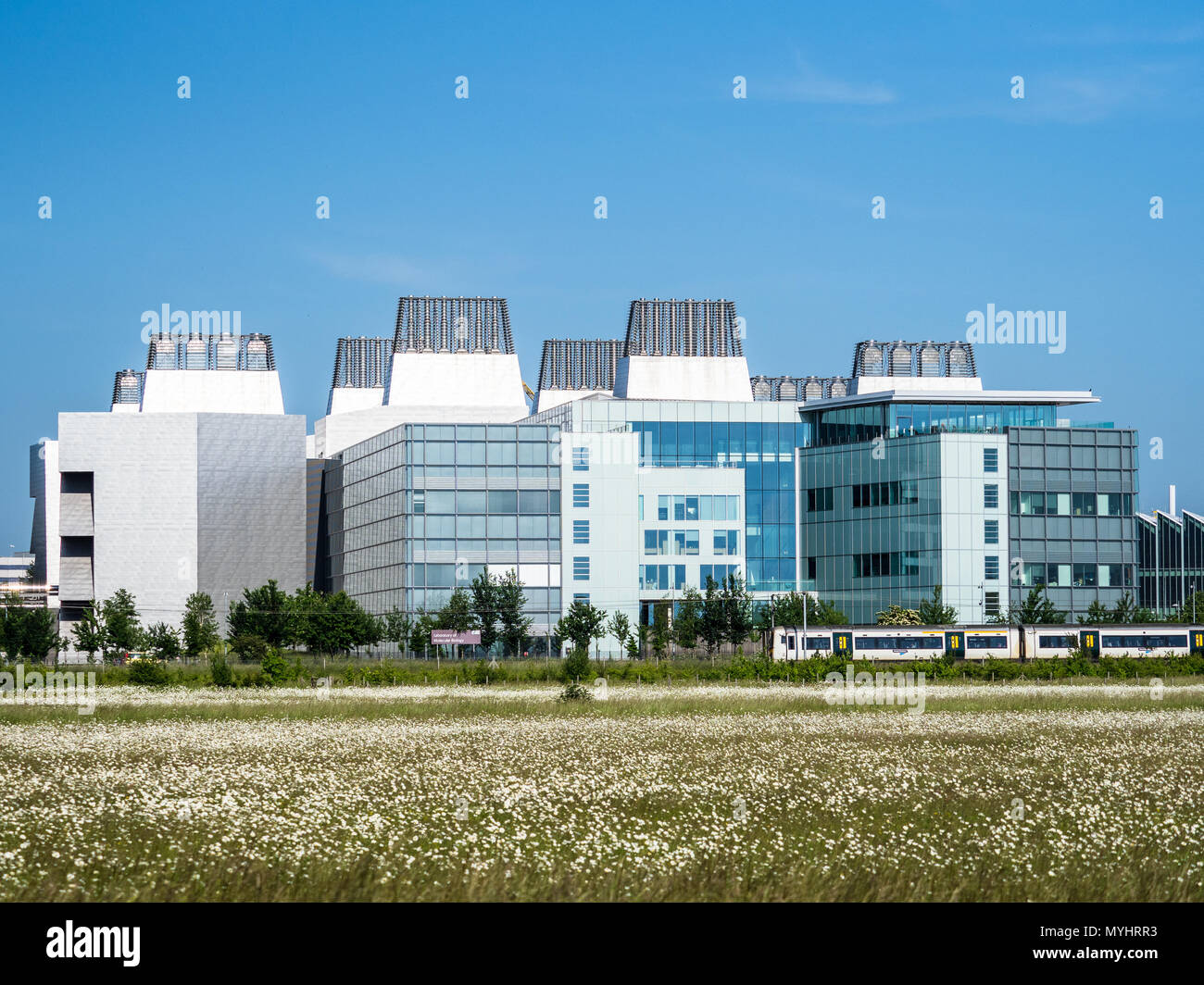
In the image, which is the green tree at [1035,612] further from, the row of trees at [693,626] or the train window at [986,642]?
the row of trees at [693,626]

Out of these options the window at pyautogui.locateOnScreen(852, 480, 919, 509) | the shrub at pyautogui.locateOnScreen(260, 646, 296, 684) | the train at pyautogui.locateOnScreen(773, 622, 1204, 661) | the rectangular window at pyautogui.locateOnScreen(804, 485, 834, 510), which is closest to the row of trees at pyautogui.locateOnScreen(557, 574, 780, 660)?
the train at pyautogui.locateOnScreen(773, 622, 1204, 661)

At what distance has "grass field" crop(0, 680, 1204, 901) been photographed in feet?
62.2

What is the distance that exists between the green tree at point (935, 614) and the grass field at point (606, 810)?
67843 millimetres

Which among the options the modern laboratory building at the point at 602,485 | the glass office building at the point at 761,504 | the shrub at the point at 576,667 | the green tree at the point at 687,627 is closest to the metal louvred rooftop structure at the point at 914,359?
the modern laboratory building at the point at 602,485

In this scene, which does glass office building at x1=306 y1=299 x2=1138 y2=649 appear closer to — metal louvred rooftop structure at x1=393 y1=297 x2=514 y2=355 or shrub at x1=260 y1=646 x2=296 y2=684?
metal louvred rooftop structure at x1=393 y1=297 x2=514 y2=355

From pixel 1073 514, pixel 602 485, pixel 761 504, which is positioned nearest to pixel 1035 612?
pixel 1073 514

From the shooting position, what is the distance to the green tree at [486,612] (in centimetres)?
10994

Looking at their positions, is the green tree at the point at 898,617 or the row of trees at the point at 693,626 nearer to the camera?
the row of trees at the point at 693,626

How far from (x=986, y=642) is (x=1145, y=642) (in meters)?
9.75

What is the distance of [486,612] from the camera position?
110 meters
